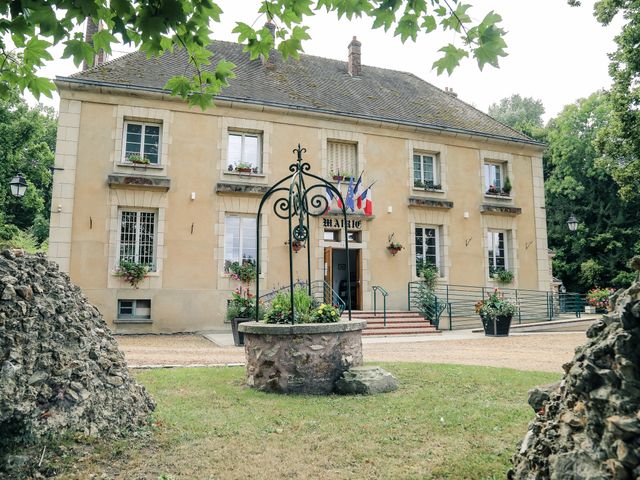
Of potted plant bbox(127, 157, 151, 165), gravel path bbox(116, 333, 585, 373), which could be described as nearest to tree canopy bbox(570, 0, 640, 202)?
gravel path bbox(116, 333, 585, 373)

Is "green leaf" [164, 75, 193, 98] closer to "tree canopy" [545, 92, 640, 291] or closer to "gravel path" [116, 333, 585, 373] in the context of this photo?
"gravel path" [116, 333, 585, 373]

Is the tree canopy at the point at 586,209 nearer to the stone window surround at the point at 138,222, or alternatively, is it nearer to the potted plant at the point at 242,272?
the potted plant at the point at 242,272

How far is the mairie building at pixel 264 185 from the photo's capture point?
12.9 metres

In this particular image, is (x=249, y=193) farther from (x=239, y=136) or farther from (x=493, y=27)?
(x=493, y=27)

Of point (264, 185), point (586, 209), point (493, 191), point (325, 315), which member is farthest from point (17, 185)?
point (586, 209)

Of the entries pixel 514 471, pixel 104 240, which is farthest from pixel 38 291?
pixel 104 240

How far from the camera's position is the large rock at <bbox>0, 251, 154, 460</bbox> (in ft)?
9.61

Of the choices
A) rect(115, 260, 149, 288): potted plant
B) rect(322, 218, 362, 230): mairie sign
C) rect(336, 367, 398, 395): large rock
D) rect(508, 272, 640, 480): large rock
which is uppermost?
rect(322, 218, 362, 230): mairie sign

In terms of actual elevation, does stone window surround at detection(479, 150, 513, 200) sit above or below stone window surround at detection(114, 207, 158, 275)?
above

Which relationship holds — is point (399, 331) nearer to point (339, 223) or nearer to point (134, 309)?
point (339, 223)

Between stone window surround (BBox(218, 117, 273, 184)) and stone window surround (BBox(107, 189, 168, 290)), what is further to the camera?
stone window surround (BBox(218, 117, 273, 184))

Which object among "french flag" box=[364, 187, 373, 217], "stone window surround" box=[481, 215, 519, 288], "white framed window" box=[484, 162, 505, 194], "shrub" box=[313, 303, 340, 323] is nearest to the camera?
"shrub" box=[313, 303, 340, 323]

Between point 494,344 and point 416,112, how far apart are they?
941 cm

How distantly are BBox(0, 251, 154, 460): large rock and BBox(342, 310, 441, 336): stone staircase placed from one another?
933 centimetres
